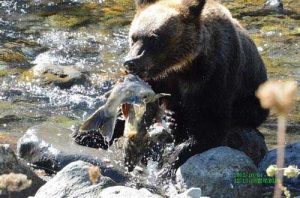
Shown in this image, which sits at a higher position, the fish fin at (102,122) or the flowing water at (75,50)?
the fish fin at (102,122)

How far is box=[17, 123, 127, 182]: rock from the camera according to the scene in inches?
214

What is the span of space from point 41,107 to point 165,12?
2702 millimetres

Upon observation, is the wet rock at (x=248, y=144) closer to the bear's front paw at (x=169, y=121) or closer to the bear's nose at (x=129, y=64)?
the bear's front paw at (x=169, y=121)

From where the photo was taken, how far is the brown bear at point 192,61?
5.07 metres

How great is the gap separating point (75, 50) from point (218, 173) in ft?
16.5

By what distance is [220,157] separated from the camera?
4.94m

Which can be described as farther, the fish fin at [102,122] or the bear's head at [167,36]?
the bear's head at [167,36]

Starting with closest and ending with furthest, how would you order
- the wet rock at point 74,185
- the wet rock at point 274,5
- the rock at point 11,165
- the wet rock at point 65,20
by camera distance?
the wet rock at point 74,185, the rock at point 11,165, the wet rock at point 65,20, the wet rock at point 274,5

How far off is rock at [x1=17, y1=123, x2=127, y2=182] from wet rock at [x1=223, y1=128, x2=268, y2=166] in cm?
102

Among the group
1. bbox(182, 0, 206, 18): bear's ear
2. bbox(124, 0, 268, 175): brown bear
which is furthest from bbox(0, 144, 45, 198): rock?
bbox(182, 0, 206, 18): bear's ear

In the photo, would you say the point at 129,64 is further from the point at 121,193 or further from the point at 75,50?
the point at 75,50

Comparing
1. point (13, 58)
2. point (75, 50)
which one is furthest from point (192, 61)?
point (75, 50)

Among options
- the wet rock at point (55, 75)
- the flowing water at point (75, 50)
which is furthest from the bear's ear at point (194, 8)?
the wet rock at point (55, 75)

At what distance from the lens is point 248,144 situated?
578 cm
